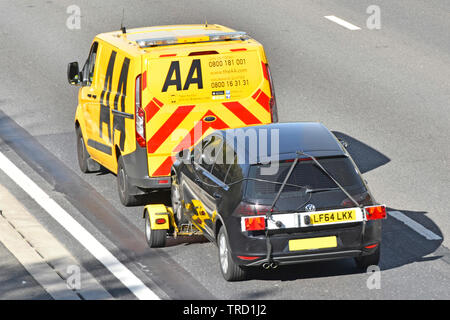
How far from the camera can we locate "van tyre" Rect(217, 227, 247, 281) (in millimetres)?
10484

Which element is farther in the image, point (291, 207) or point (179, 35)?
point (179, 35)

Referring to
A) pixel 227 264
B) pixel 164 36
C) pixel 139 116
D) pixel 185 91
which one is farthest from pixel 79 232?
Result: pixel 164 36

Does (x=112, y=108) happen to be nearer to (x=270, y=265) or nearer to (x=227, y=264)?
(x=227, y=264)

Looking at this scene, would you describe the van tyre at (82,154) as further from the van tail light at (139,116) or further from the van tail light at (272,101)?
the van tail light at (272,101)

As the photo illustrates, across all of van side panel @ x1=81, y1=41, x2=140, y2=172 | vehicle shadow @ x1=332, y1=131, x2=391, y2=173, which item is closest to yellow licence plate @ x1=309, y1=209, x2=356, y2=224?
van side panel @ x1=81, y1=41, x2=140, y2=172

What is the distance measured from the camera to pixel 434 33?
22.5m

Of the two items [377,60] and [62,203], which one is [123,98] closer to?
[62,203]

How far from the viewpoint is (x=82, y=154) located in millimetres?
15562

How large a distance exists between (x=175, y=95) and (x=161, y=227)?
1.92 m

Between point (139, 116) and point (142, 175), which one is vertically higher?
point (139, 116)

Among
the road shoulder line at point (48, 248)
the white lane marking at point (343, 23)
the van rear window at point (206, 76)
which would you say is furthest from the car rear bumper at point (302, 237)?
the white lane marking at point (343, 23)

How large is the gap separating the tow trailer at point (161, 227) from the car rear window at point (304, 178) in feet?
5.58

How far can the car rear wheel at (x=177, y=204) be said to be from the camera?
12.4 meters
